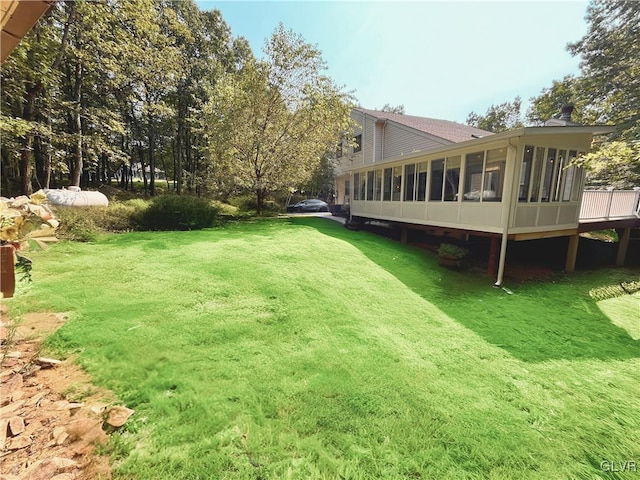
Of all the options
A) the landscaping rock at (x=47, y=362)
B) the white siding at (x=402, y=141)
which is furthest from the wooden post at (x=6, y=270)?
the white siding at (x=402, y=141)

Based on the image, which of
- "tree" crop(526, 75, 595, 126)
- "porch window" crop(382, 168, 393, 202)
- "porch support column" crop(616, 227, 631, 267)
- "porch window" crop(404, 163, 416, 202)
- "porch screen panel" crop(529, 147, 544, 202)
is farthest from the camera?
"tree" crop(526, 75, 595, 126)

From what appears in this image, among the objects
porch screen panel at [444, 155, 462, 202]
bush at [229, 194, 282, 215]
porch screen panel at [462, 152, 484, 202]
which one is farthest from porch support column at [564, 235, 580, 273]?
bush at [229, 194, 282, 215]

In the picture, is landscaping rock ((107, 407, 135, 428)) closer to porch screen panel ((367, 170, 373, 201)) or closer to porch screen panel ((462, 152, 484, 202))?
porch screen panel ((462, 152, 484, 202))

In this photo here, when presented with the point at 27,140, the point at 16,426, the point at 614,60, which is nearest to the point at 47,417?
the point at 16,426

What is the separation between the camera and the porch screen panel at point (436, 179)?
8742 millimetres

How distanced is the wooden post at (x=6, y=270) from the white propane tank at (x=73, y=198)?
1171cm

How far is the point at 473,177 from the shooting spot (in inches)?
301

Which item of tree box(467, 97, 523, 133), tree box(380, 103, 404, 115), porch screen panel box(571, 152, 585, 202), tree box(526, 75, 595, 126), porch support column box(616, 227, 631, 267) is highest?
tree box(380, 103, 404, 115)

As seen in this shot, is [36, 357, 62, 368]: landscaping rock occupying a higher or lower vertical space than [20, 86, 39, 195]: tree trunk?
lower

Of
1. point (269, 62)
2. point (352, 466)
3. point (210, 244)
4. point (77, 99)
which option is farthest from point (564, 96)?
point (77, 99)

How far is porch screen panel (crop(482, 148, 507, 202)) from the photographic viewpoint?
6.94 meters

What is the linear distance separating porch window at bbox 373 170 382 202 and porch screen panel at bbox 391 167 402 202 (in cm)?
101

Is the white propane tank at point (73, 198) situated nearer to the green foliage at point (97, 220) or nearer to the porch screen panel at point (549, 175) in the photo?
the green foliage at point (97, 220)

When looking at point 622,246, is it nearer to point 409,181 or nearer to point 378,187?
point 409,181
